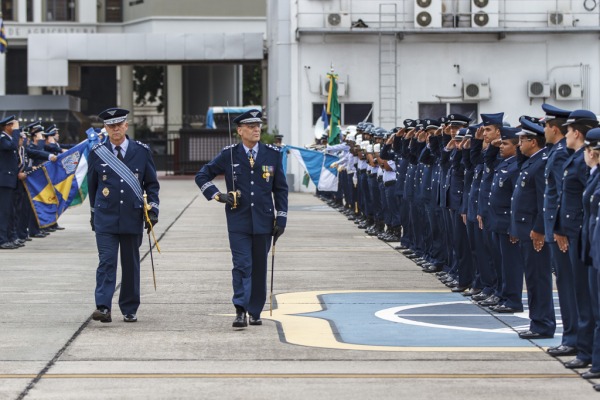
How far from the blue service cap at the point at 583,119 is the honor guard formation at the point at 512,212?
0.01m

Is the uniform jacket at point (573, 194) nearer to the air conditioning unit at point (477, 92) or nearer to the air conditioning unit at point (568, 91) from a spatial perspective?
the air conditioning unit at point (477, 92)

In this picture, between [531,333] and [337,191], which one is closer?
[531,333]

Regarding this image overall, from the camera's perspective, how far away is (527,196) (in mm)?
11836

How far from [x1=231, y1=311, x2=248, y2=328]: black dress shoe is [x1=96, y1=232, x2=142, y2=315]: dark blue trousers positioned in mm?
1069

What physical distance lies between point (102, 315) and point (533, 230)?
160 inches

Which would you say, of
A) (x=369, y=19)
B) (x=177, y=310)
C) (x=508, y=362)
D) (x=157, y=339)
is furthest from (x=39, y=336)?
(x=369, y=19)

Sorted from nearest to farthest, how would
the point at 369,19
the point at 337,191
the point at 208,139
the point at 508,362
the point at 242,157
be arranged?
the point at 508,362
the point at 242,157
the point at 337,191
the point at 369,19
the point at 208,139

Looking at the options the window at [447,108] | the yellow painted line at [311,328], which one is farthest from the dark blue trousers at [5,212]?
the window at [447,108]

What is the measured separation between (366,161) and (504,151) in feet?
42.8

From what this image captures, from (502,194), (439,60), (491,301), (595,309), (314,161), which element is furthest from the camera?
(439,60)

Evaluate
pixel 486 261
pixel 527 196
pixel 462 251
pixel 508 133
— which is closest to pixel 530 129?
pixel 527 196

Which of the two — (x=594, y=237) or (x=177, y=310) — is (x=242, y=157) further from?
(x=594, y=237)

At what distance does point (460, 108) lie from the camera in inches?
1638

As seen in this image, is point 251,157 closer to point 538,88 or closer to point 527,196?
point 527,196
